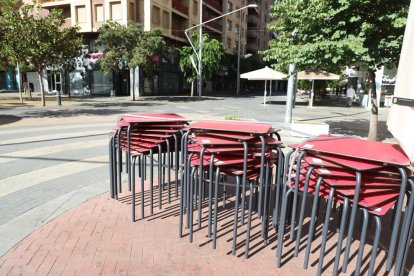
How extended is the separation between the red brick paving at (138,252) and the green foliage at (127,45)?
884 inches

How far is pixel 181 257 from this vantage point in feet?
10.6

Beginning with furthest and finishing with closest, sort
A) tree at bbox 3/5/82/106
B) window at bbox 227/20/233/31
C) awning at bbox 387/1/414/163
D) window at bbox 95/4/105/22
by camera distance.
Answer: window at bbox 227/20/233/31, window at bbox 95/4/105/22, tree at bbox 3/5/82/106, awning at bbox 387/1/414/163

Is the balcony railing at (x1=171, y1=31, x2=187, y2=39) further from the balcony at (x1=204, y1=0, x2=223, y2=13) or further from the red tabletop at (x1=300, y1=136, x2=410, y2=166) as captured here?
the red tabletop at (x1=300, y1=136, x2=410, y2=166)

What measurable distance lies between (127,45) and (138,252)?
81.0 feet

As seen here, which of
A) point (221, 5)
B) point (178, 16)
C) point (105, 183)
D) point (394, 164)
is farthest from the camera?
point (221, 5)

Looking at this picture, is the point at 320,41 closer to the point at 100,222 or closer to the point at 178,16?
the point at 100,222

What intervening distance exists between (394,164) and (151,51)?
24.9 m

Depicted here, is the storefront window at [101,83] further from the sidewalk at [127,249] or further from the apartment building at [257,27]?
the apartment building at [257,27]

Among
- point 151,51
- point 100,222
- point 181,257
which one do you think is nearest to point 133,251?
point 181,257

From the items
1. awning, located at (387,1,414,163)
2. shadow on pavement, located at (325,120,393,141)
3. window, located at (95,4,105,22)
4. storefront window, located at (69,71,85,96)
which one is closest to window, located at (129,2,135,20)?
window, located at (95,4,105,22)

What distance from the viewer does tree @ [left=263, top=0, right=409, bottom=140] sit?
281 inches

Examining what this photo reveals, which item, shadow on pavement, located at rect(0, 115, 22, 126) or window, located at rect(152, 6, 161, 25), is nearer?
shadow on pavement, located at rect(0, 115, 22, 126)

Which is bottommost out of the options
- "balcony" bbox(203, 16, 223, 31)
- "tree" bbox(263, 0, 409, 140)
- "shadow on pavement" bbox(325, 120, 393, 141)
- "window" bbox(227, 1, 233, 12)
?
"shadow on pavement" bbox(325, 120, 393, 141)

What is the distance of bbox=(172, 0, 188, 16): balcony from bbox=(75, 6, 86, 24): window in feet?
31.8
